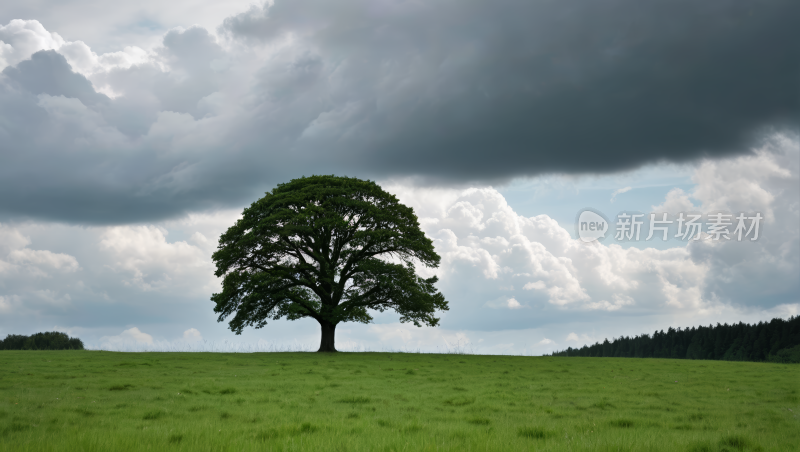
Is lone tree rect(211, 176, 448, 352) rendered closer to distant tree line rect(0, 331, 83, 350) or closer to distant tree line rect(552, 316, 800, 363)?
distant tree line rect(0, 331, 83, 350)

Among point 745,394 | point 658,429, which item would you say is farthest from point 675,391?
point 658,429

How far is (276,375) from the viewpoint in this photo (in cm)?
2114

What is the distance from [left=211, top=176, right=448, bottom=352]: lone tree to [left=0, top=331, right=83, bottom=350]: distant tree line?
97.2 feet

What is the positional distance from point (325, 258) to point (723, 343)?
11274 centimetres

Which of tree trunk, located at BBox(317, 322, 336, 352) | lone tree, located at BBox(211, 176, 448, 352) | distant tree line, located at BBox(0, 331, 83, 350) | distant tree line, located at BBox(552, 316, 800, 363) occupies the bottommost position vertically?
distant tree line, located at BBox(552, 316, 800, 363)

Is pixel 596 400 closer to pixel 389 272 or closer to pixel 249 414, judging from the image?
pixel 249 414

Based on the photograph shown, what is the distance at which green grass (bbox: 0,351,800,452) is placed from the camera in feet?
26.0

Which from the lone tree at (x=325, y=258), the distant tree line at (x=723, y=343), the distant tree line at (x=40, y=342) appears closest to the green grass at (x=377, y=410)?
the lone tree at (x=325, y=258)

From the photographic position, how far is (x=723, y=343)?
11175 cm

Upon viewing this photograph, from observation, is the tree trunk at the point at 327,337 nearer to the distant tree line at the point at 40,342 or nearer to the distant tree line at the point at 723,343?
the distant tree line at the point at 40,342

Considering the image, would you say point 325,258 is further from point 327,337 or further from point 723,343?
point 723,343

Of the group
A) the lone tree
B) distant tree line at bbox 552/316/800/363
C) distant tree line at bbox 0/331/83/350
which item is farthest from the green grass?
distant tree line at bbox 552/316/800/363

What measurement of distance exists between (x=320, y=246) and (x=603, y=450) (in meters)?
32.2

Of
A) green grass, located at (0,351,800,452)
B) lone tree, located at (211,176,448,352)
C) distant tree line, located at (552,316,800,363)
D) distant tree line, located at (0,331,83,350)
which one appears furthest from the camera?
distant tree line, located at (552,316,800,363)
